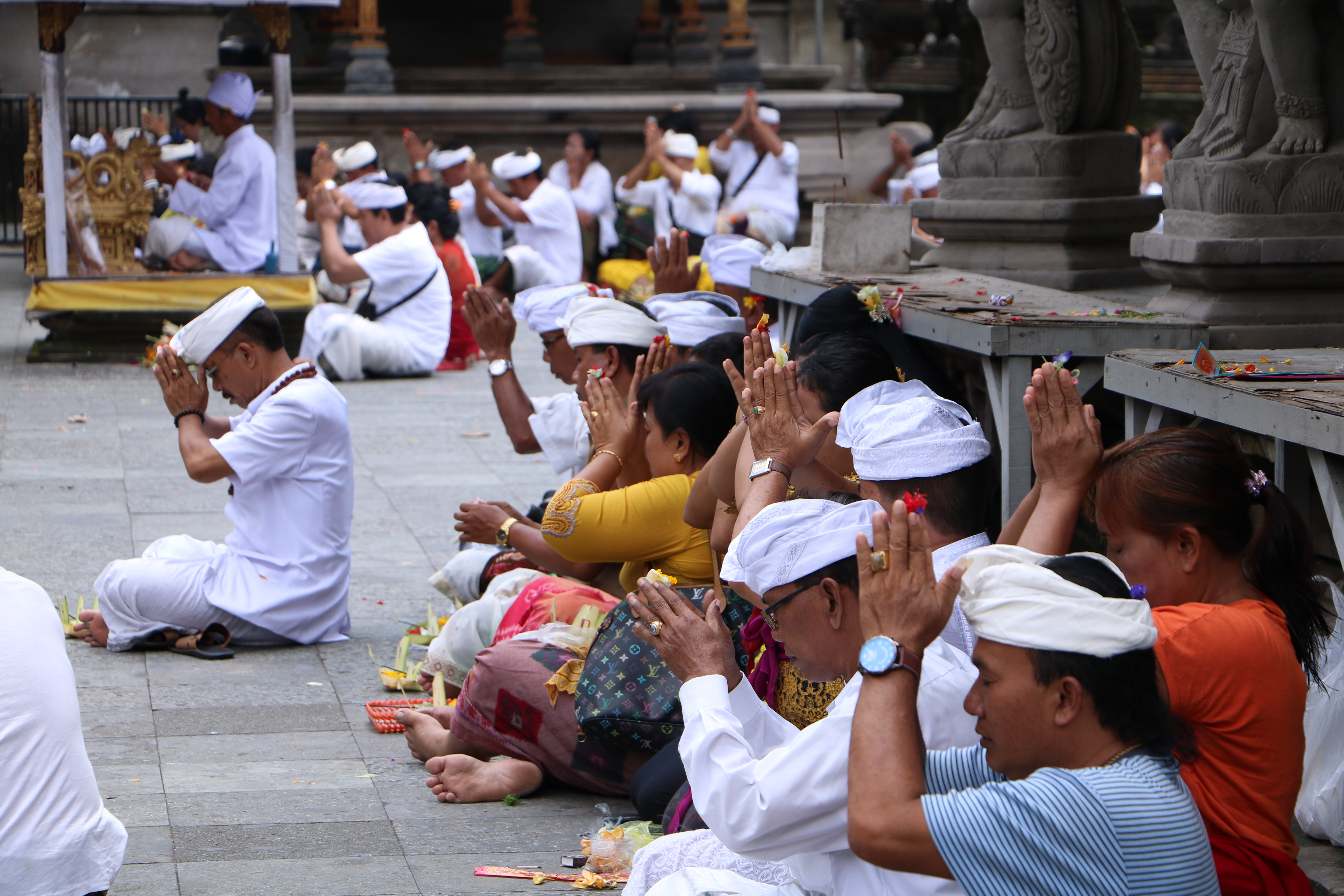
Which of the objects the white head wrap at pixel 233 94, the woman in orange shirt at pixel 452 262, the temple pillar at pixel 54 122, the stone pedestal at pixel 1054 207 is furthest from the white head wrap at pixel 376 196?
the stone pedestal at pixel 1054 207

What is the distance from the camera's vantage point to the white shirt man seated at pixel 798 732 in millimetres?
2410

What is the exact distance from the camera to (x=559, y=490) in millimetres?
4246

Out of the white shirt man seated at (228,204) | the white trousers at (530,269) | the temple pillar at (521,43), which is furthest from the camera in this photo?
the temple pillar at (521,43)

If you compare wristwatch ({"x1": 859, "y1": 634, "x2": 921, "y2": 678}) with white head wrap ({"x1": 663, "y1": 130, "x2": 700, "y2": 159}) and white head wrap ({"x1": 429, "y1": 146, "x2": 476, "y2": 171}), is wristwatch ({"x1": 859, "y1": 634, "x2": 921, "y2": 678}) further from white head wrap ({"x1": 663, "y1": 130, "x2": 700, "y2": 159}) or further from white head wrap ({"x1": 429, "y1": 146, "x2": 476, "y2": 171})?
white head wrap ({"x1": 663, "y1": 130, "x2": 700, "y2": 159})

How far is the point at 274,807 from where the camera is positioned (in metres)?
4.01

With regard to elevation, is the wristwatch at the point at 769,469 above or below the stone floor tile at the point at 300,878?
above

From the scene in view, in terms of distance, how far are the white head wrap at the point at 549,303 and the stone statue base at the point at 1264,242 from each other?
2019 mm

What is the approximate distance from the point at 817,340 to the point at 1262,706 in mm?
2313

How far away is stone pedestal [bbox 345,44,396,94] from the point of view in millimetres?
16656

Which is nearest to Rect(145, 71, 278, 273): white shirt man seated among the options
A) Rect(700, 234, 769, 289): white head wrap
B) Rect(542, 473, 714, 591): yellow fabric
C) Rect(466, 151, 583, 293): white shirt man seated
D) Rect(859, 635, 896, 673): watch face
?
Rect(466, 151, 583, 293): white shirt man seated

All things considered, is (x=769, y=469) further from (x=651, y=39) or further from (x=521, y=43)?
(x=651, y=39)

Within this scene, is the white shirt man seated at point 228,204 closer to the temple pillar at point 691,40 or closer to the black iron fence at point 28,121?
the black iron fence at point 28,121

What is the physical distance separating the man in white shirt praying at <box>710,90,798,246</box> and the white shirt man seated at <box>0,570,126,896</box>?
1020 cm

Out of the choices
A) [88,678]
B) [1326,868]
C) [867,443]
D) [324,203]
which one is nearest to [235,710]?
[88,678]
